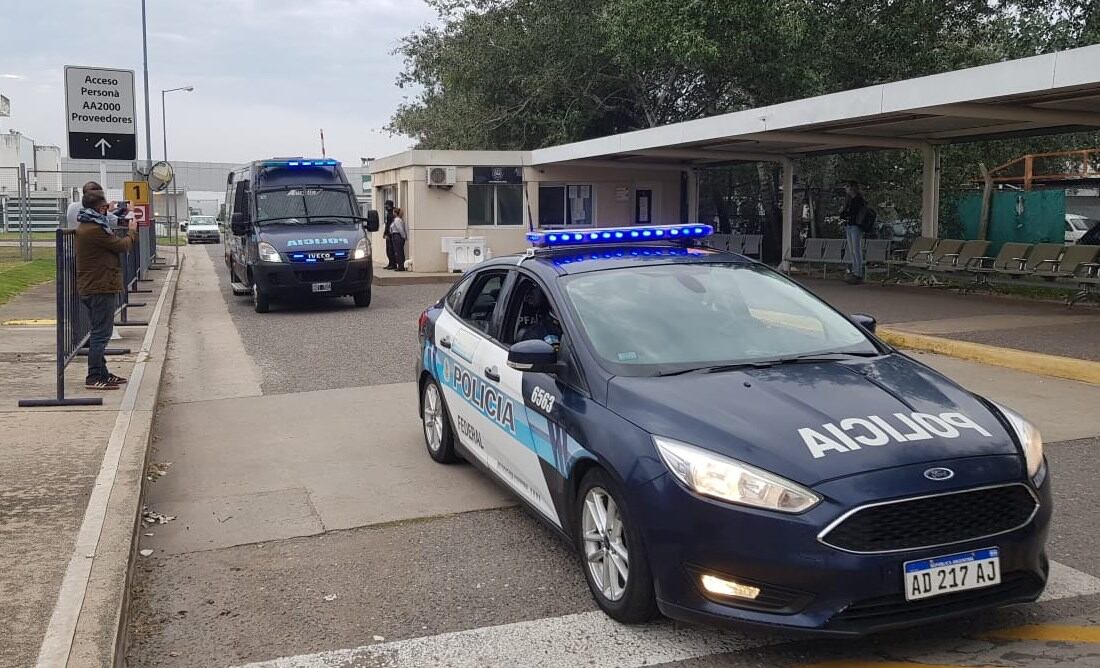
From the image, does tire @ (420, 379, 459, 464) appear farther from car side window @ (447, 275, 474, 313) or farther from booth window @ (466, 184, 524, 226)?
booth window @ (466, 184, 524, 226)

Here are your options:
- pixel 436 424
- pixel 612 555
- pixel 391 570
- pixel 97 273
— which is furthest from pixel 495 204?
pixel 612 555

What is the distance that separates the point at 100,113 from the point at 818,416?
35.8 ft

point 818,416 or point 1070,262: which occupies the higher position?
point 1070,262

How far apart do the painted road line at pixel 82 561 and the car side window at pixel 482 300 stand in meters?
2.28

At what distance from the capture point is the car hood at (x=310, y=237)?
16594 mm

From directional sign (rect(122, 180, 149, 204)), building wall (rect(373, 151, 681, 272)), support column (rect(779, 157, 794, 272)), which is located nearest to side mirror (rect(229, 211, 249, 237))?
directional sign (rect(122, 180, 149, 204))

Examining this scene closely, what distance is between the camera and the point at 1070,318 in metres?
13.4

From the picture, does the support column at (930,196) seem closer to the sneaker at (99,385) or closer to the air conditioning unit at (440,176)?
the air conditioning unit at (440,176)

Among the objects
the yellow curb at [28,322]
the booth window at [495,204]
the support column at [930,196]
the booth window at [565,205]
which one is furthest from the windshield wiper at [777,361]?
the booth window at [565,205]

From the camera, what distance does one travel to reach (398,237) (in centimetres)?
2548

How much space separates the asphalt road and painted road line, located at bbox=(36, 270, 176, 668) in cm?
27

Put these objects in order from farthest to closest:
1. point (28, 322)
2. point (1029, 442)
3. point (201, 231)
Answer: point (201, 231)
point (28, 322)
point (1029, 442)

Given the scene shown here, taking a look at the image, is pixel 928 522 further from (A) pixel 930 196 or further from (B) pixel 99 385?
(A) pixel 930 196

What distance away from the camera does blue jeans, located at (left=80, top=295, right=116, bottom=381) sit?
29.7 ft
